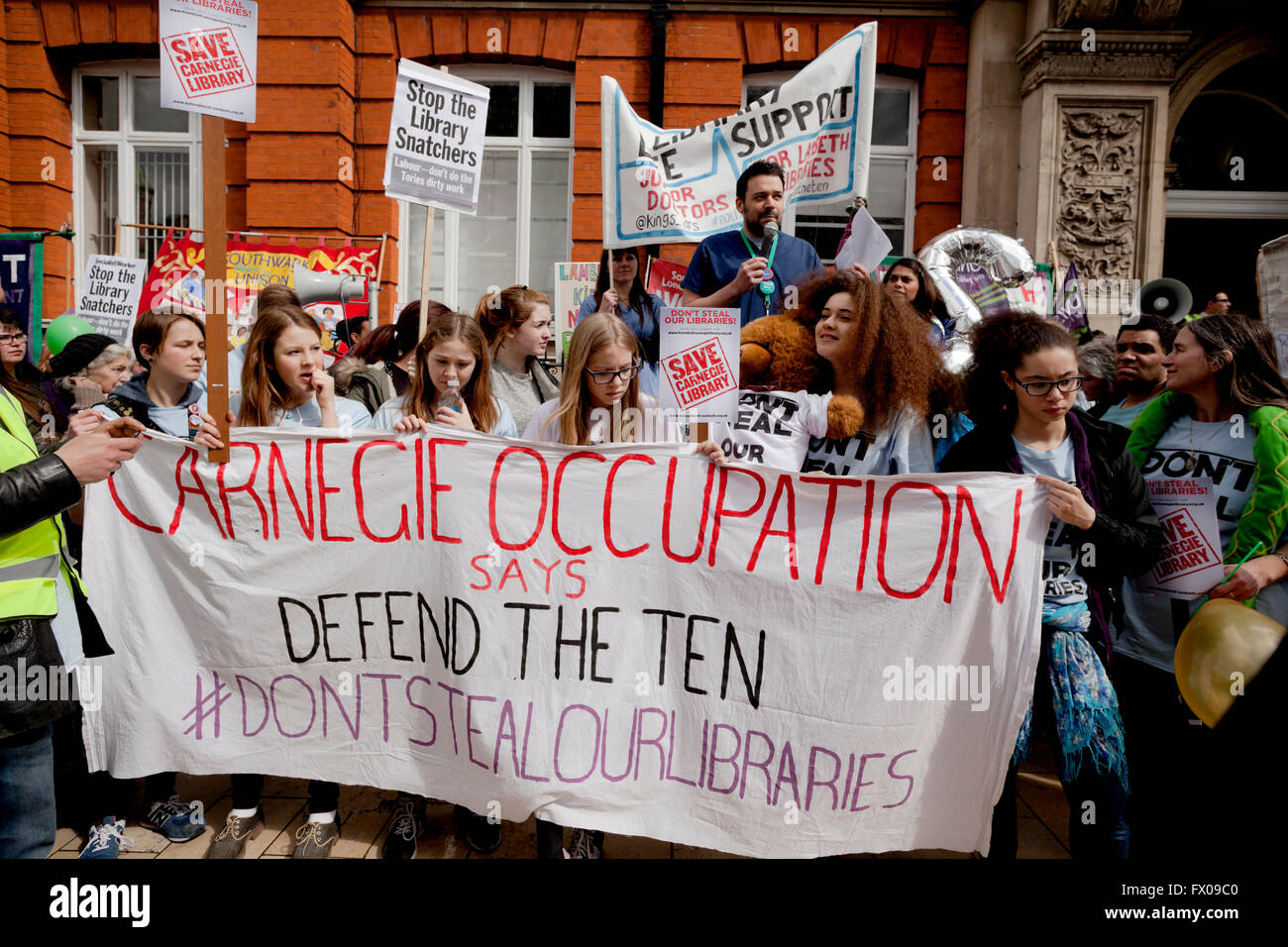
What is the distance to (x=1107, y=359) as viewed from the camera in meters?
4.55

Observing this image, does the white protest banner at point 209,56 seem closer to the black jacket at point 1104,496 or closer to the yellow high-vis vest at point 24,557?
the yellow high-vis vest at point 24,557

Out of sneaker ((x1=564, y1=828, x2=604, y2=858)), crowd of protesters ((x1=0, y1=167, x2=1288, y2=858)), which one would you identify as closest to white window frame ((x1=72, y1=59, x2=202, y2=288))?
crowd of protesters ((x1=0, y1=167, x2=1288, y2=858))

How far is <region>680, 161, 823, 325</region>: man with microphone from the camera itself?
3.94 m

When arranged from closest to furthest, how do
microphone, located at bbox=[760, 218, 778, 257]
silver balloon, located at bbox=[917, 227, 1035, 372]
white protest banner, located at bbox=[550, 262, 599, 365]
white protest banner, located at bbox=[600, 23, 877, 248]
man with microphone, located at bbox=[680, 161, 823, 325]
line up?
man with microphone, located at bbox=[680, 161, 823, 325]
microphone, located at bbox=[760, 218, 778, 257]
white protest banner, located at bbox=[600, 23, 877, 248]
silver balloon, located at bbox=[917, 227, 1035, 372]
white protest banner, located at bbox=[550, 262, 599, 365]

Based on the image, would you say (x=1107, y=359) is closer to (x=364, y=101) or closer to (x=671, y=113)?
(x=671, y=113)

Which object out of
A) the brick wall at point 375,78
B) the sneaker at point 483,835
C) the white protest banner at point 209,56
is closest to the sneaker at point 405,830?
the sneaker at point 483,835

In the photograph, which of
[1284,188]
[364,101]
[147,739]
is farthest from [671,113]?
[147,739]

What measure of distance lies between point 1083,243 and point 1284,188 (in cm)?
320

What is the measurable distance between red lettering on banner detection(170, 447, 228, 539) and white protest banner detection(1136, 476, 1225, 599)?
3.00 metres

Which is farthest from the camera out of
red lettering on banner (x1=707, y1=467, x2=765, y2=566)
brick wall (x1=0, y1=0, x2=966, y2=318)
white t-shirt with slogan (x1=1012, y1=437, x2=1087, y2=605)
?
brick wall (x1=0, y1=0, x2=966, y2=318)

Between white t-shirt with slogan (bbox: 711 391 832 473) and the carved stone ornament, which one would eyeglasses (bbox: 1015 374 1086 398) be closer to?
white t-shirt with slogan (bbox: 711 391 832 473)

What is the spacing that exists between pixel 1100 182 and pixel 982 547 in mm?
→ 7311

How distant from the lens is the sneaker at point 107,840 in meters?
2.86
